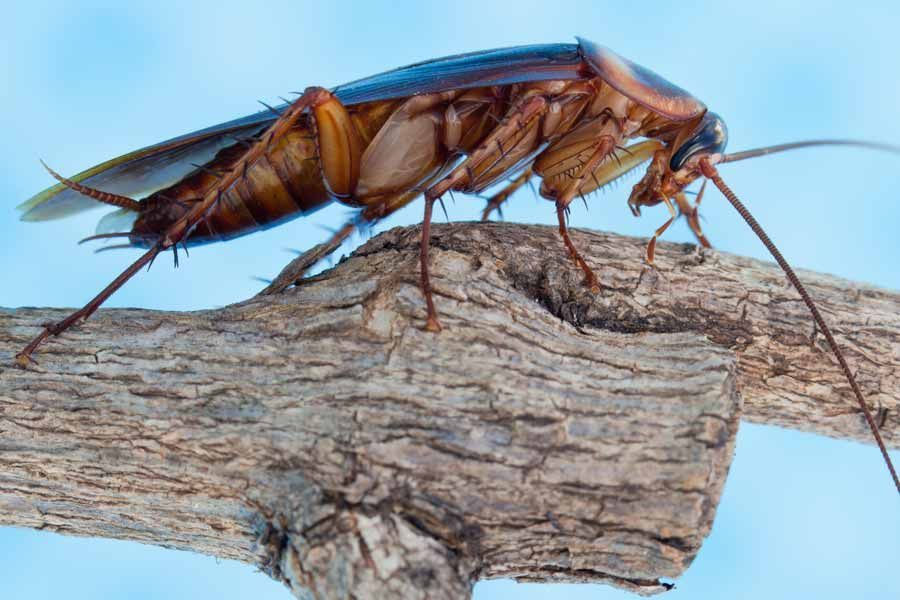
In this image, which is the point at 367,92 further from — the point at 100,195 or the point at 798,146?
the point at 798,146

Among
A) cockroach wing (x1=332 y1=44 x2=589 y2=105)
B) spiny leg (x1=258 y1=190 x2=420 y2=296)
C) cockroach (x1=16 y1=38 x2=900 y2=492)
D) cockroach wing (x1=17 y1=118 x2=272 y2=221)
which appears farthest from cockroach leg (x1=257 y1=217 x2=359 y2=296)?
cockroach wing (x1=332 y1=44 x2=589 y2=105)

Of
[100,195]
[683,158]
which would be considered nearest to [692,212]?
[683,158]

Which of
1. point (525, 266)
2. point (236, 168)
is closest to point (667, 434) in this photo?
point (525, 266)

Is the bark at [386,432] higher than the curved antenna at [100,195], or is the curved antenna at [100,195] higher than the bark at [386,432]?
the curved antenna at [100,195]

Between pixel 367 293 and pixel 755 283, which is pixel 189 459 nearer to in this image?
pixel 367 293

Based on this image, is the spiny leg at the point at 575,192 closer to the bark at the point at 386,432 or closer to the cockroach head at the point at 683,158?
the bark at the point at 386,432

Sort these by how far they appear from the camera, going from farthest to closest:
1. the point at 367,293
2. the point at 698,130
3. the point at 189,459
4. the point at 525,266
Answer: the point at 698,130 → the point at 525,266 → the point at 367,293 → the point at 189,459

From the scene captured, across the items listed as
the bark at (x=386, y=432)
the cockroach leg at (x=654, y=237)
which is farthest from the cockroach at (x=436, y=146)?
the bark at (x=386, y=432)
